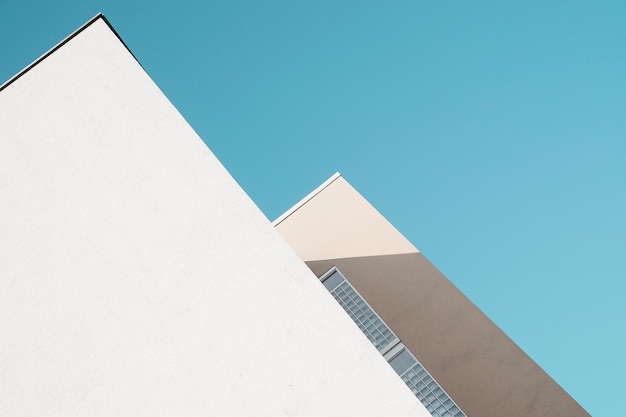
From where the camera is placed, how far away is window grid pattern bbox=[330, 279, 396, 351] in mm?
7555

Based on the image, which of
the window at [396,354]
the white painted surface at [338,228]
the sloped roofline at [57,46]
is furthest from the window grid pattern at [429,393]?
the sloped roofline at [57,46]

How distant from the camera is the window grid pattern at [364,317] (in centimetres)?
755

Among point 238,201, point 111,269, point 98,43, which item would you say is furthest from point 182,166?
point 98,43

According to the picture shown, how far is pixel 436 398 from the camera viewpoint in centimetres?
676

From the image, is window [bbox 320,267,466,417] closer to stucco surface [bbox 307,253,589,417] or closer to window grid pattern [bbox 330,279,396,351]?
window grid pattern [bbox 330,279,396,351]

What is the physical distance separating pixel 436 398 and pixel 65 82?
24.2ft

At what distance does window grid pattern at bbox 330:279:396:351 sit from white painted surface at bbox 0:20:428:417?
4916mm

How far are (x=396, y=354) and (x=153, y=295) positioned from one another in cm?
521

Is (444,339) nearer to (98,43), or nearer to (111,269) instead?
(111,269)

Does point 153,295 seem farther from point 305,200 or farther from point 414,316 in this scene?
point 305,200

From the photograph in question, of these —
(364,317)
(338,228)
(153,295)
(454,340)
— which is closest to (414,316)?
(454,340)

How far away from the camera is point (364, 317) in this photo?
26.2 ft

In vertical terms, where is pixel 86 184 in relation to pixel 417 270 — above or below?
above

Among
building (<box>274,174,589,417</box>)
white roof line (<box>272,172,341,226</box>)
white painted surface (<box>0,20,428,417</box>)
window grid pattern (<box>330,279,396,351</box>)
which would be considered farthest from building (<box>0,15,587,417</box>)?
white roof line (<box>272,172,341,226</box>)
